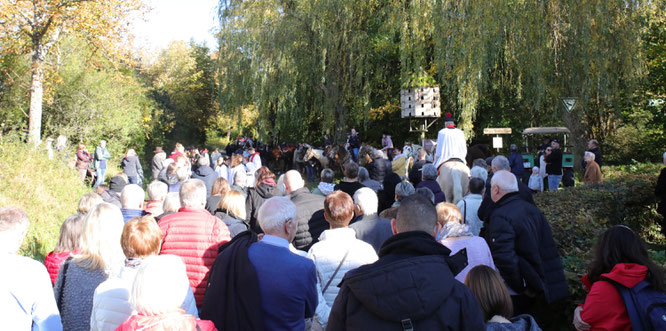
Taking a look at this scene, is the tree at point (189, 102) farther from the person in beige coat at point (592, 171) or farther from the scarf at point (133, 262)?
the scarf at point (133, 262)

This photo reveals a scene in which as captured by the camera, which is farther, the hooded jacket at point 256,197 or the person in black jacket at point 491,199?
the hooded jacket at point 256,197

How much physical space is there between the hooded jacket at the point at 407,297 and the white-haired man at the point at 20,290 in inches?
72.3

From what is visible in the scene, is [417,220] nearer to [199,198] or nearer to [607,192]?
[199,198]

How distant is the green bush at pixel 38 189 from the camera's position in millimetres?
9734

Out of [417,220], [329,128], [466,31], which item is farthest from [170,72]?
[417,220]

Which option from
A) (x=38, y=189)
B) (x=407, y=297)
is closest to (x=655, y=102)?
(x=38, y=189)

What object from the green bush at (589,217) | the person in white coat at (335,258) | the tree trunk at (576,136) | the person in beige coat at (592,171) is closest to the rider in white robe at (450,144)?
the green bush at (589,217)

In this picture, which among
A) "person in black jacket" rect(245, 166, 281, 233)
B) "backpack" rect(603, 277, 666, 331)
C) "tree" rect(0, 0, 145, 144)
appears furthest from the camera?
"tree" rect(0, 0, 145, 144)

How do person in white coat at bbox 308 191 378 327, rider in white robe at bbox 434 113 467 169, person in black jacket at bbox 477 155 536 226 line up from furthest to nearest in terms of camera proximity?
rider in white robe at bbox 434 113 467 169 < person in black jacket at bbox 477 155 536 226 < person in white coat at bbox 308 191 378 327

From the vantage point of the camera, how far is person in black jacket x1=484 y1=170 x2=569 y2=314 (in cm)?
466

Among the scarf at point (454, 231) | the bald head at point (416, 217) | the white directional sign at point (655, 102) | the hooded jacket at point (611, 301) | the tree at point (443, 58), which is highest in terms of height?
the tree at point (443, 58)

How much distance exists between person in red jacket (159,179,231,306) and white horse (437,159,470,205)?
5.31m

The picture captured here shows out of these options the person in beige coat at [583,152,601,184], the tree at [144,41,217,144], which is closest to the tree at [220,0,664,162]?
the person in beige coat at [583,152,601,184]

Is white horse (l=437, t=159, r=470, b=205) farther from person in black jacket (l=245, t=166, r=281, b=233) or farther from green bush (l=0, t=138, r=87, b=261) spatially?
green bush (l=0, t=138, r=87, b=261)
